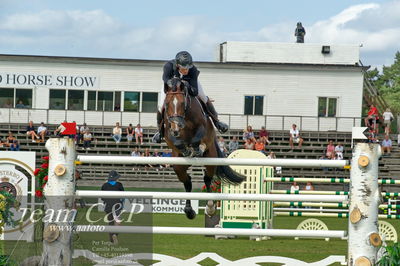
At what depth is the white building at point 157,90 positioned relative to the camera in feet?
118

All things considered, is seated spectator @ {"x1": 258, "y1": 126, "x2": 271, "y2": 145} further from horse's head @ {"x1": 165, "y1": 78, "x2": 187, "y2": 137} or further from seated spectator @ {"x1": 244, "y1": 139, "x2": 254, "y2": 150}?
horse's head @ {"x1": 165, "y1": 78, "x2": 187, "y2": 137}

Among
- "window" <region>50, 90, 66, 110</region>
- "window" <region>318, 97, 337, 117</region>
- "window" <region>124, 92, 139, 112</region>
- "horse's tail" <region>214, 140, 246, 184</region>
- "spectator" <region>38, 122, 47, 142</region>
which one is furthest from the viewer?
"window" <region>318, 97, 337, 117</region>

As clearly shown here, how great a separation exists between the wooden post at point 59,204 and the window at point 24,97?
30.6 meters

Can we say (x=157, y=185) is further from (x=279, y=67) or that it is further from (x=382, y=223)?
(x=382, y=223)

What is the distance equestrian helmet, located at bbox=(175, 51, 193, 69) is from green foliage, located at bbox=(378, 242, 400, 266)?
2673 millimetres

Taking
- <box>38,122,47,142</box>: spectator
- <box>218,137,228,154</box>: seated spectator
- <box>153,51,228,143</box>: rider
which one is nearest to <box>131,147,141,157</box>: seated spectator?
<box>38,122,47,142</box>: spectator

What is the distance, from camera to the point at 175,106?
7211mm

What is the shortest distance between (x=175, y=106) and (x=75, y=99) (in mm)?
29652

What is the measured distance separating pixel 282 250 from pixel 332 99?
2426 cm

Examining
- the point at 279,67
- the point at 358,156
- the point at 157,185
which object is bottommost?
the point at 157,185

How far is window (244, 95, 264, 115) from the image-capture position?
36406 mm

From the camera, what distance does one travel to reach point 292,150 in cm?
3225

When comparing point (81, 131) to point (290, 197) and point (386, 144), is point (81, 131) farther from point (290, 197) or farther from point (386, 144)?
point (290, 197)

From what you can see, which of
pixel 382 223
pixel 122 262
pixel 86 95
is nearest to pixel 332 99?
pixel 86 95
